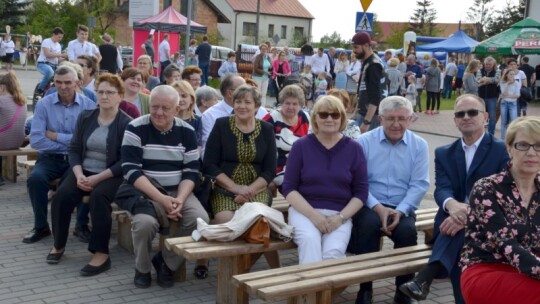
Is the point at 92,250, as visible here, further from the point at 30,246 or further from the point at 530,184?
the point at 530,184

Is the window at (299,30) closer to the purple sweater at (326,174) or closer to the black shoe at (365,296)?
the purple sweater at (326,174)

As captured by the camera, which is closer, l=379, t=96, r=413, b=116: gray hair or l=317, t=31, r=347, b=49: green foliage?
l=379, t=96, r=413, b=116: gray hair

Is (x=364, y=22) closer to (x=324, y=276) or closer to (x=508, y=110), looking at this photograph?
(x=508, y=110)

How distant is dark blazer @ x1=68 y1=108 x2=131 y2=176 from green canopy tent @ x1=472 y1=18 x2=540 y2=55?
847 inches

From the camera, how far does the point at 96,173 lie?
6.25 meters

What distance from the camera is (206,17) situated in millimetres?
65188

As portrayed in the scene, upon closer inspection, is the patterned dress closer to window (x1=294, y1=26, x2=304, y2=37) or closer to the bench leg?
the bench leg

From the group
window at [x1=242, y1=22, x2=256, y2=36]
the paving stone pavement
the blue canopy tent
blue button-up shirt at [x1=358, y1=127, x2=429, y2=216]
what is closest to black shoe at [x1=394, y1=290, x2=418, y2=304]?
the paving stone pavement

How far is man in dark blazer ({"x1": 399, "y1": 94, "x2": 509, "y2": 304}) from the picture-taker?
15.7 feet

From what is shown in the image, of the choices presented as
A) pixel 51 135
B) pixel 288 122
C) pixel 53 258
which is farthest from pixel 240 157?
pixel 51 135

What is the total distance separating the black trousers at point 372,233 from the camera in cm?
531

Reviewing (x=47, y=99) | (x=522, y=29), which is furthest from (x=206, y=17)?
(x=47, y=99)

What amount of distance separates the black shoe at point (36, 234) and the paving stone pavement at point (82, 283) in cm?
6

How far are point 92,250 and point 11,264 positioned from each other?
735mm
